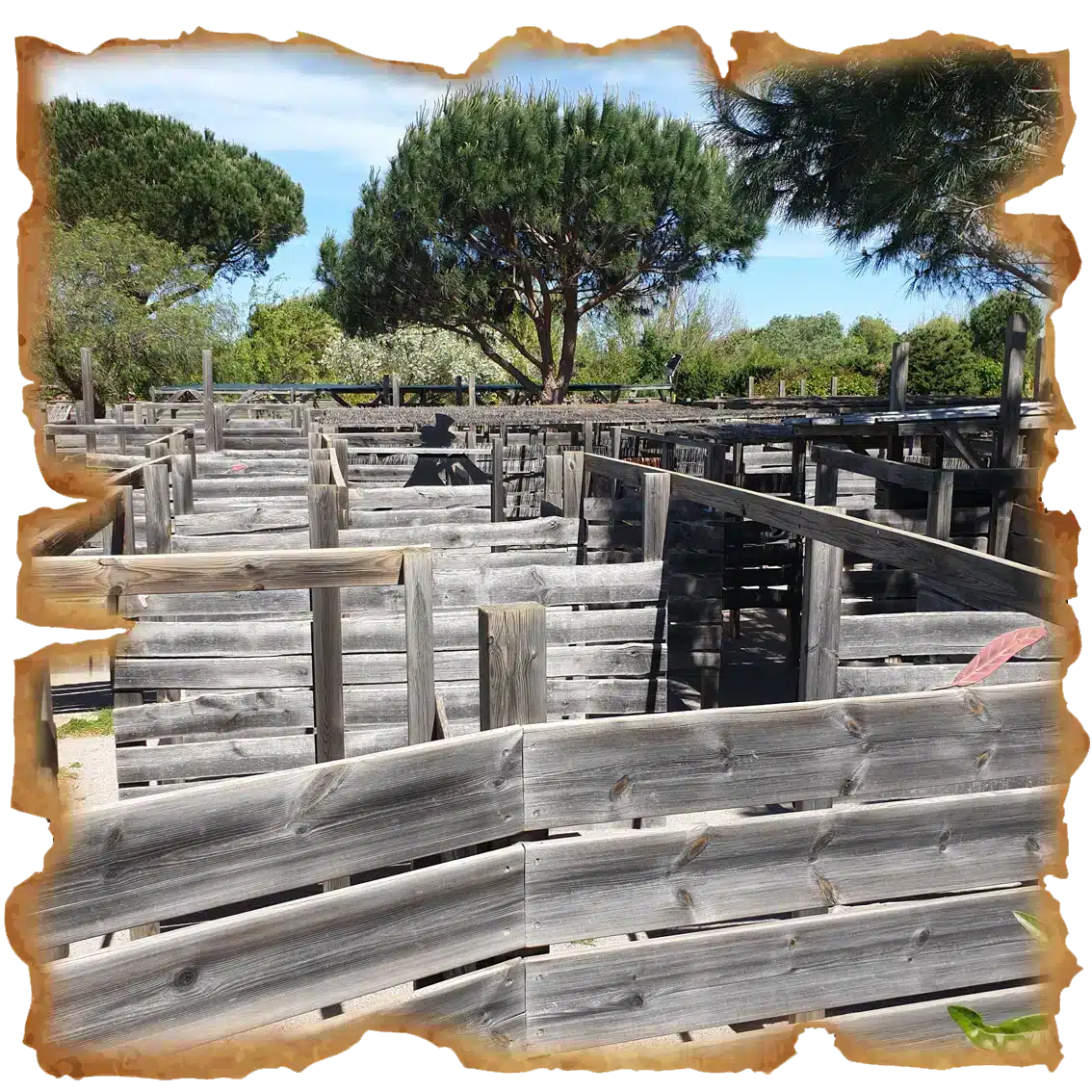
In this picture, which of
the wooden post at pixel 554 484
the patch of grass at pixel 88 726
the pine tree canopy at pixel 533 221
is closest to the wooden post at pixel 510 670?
the wooden post at pixel 554 484

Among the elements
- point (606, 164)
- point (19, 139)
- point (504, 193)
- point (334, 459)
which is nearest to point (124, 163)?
point (504, 193)

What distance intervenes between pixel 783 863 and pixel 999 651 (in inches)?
27.6

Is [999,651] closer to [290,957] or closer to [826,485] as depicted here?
[290,957]

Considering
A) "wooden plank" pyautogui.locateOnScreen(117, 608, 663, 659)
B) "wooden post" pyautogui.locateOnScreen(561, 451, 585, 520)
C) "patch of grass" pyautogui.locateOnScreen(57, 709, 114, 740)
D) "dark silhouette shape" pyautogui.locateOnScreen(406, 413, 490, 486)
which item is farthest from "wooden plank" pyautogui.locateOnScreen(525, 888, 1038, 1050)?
"dark silhouette shape" pyautogui.locateOnScreen(406, 413, 490, 486)

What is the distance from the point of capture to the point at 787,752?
7.61ft

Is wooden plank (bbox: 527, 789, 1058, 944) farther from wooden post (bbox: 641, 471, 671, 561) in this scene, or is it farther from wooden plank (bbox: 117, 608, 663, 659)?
wooden post (bbox: 641, 471, 671, 561)

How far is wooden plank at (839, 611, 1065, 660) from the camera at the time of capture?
4117 millimetres

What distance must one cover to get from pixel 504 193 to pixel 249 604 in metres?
24.8

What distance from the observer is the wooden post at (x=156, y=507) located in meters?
6.45

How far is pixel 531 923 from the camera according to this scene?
7.13 ft

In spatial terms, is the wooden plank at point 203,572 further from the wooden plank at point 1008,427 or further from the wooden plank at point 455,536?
the wooden plank at point 1008,427

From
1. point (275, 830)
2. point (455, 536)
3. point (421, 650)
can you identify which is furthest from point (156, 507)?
point (275, 830)

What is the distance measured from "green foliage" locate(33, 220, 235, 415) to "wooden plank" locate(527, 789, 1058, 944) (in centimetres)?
2314

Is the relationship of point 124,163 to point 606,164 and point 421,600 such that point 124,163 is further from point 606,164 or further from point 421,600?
point 421,600
